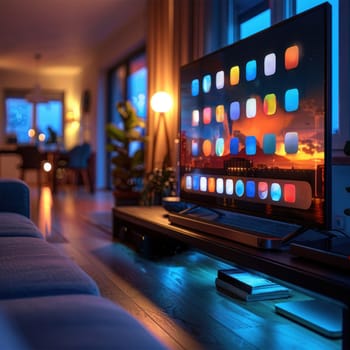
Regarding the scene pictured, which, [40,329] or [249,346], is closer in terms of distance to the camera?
[40,329]

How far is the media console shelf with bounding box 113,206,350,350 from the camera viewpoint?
Answer: 145 centimetres

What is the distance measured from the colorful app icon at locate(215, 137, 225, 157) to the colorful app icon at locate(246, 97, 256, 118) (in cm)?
27

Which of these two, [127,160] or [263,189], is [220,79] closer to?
[263,189]

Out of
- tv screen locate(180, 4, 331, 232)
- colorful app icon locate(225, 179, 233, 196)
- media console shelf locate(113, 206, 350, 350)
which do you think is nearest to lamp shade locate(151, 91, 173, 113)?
tv screen locate(180, 4, 331, 232)

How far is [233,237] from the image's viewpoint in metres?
2.16

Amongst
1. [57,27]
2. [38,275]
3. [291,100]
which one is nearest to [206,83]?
[291,100]

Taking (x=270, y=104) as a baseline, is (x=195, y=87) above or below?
above

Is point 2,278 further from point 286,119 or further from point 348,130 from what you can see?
point 348,130

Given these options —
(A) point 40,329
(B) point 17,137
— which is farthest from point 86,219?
(B) point 17,137

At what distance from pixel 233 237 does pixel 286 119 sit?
1.79ft

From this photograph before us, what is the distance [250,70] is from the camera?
236 cm

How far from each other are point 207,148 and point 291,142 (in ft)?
2.54

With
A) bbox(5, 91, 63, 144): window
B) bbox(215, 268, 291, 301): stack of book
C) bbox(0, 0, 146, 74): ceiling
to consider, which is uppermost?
bbox(0, 0, 146, 74): ceiling

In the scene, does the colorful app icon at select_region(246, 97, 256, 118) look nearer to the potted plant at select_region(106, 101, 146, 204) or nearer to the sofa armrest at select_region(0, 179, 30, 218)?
the sofa armrest at select_region(0, 179, 30, 218)
